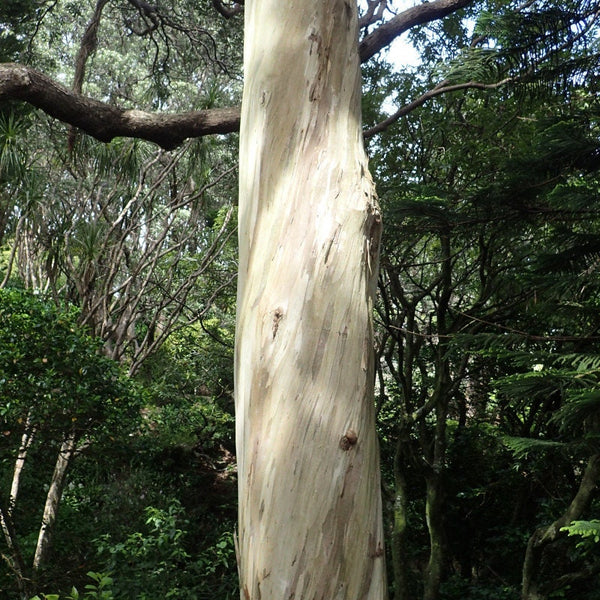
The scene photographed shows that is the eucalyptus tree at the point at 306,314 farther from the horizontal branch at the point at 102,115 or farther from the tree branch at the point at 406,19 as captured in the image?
the tree branch at the point at 406,19

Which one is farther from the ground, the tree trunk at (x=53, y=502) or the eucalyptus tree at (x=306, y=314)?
the eucalyptus tree at (x=306, y=314)

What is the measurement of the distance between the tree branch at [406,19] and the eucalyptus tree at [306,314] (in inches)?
109

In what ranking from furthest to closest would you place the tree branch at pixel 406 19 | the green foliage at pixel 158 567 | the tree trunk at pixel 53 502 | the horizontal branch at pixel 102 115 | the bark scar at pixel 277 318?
1. the tree trunk at pixel 53 502
2. the tree branch at pixel 406 19
3. the green foliage at pixel 158 567
4. the horizontal branch at pixel 102 115
5. the bark scar at pixel 277 318

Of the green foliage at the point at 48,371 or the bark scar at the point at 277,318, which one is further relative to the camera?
the green foliage at the point at 48,371

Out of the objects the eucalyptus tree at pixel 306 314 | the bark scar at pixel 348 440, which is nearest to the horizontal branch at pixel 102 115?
the eucalyptus tree at pixel 306 314

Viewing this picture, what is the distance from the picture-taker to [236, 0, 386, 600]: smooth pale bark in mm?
1892

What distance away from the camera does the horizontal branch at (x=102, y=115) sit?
382 cm

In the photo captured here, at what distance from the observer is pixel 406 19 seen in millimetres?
5418

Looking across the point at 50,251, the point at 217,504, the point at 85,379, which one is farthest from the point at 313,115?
the point at 217,504

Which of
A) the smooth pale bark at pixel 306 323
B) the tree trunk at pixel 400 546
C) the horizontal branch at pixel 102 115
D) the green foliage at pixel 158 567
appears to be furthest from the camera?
the tree trunk at pixel 400 546

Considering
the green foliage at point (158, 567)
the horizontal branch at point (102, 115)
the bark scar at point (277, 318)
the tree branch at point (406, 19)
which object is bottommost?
the green foliage at point (158, 567)

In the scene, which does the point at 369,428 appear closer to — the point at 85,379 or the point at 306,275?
the point at 306,275

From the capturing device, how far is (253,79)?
2549mm

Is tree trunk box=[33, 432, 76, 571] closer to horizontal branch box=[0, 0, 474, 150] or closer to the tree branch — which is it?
horizontal branch box=[0, 0, 474, 150]
